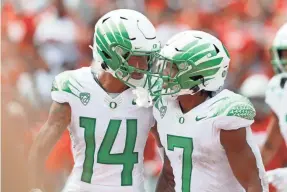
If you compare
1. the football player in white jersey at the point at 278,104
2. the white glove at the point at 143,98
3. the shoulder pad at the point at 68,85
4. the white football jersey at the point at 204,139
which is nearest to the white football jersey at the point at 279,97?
the football player in white jersey at the point at 278,104

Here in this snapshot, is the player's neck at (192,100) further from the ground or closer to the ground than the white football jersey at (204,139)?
further from the ground

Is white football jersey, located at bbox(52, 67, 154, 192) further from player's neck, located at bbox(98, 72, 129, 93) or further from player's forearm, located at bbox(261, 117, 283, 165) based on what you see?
player's forearm, located at bbox(261, 117, 283, 165)

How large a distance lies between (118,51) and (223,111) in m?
0.28

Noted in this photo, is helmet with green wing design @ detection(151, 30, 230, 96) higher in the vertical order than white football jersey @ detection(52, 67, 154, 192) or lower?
higher

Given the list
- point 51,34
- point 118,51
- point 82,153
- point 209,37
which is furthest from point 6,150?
point 209,37

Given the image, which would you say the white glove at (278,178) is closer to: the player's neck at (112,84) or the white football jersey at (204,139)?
the white football jersey at (204,139)

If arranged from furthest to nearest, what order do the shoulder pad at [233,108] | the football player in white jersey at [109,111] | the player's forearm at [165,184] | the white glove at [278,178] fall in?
the white glove at [278,178] < the player's forearm at [165,184] < the football player in white jersey at [109,111] < the shoulder pad at [233,108]

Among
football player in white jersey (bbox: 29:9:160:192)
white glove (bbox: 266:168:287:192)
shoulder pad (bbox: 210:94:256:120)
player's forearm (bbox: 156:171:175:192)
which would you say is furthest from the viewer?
white glove (bbox: 266:168:287:192)

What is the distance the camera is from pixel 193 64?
1.57 meters

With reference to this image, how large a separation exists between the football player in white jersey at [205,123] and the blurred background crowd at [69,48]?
12.6 inches

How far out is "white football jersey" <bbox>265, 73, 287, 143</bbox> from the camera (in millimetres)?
1822

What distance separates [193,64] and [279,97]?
14.8 inches

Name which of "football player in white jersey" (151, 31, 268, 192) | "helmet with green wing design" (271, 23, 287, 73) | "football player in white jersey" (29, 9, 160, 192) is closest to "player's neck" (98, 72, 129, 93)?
"football player in white jersey" (29, 9, 160, 192)

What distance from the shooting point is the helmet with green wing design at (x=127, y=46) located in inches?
63.7
